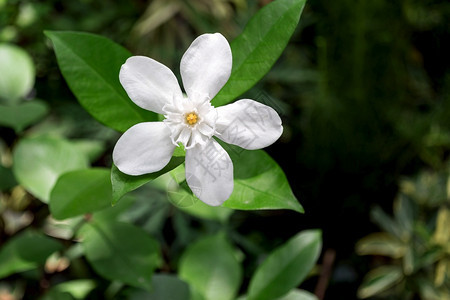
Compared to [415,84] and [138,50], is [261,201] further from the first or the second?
[415,84]

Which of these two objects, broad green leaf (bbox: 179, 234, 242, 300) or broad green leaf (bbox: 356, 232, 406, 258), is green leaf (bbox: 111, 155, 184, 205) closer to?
broad green leaf (bbox: 179, 234, 242, 300)

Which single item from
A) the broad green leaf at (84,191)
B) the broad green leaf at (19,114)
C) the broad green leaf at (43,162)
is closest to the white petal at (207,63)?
the broad green leaf at (84,191)

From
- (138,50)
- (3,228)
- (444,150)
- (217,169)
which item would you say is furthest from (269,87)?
(217,169)

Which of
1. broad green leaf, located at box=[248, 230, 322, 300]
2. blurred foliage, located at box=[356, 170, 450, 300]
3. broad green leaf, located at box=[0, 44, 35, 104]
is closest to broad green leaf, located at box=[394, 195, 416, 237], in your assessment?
blurred foliage, located at box=[356, 170, 450, 300]

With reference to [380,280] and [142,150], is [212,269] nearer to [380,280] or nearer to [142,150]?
[142,150]

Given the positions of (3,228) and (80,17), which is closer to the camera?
(3,228)

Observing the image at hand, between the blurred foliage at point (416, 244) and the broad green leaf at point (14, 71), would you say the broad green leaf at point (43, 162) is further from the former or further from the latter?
the blurred foliage at point (416, 244)

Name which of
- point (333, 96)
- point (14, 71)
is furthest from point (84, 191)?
point (333, 96)

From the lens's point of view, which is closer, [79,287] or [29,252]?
[29,252]
